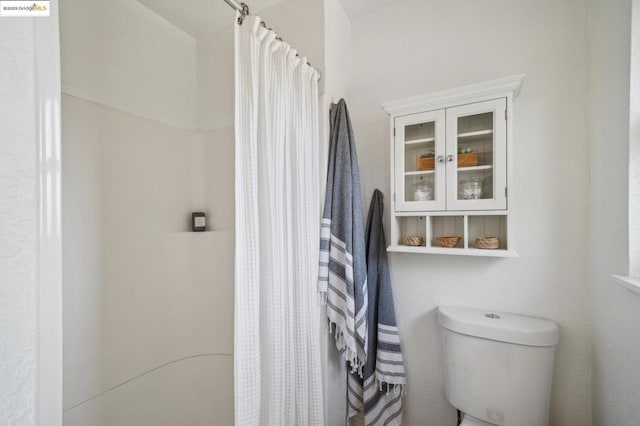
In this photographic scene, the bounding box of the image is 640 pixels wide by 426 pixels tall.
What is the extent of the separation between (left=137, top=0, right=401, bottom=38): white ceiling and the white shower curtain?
0.57 meters

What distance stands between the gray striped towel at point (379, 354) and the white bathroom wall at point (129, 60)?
1.27 m

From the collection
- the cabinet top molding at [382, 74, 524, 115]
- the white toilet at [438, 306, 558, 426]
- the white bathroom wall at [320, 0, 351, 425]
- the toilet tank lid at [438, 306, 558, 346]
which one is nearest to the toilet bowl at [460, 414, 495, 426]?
the white toilet at [438, 306, 558, 426]

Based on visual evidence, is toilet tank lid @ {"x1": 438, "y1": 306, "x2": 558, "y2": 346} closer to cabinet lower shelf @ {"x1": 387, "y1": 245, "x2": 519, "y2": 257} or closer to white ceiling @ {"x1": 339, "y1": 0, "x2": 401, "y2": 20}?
cabinet lower shelf @ {"x1": 387, "y1": 245, "x2": 519, "y2": 257}

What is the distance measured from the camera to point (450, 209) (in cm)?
106

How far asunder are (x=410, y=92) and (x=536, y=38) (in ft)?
1.68

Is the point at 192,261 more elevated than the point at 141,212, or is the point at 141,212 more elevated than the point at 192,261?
the point at 141,212

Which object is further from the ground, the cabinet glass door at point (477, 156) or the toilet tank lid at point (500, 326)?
the cabinet glass door at point (477, 156)

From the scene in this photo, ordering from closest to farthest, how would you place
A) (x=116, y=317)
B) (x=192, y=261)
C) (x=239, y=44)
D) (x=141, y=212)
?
(x=239, y=44), (x=116, y=317), (x=141, y=212), (x=192, y=261)

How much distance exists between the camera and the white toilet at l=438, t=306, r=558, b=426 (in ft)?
3.02

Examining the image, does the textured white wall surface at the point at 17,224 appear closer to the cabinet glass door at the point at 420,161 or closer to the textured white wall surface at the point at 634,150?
the cabinet glass door at the point at 420,161

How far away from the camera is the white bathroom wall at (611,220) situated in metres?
0.72

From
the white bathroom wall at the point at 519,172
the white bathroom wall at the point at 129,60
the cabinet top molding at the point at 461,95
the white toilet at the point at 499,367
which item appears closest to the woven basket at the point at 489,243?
the white bathroom wall at the point at 519,172

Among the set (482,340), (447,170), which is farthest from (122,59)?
(482,340)

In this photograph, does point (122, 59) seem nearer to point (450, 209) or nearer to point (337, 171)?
point (337, 171)
